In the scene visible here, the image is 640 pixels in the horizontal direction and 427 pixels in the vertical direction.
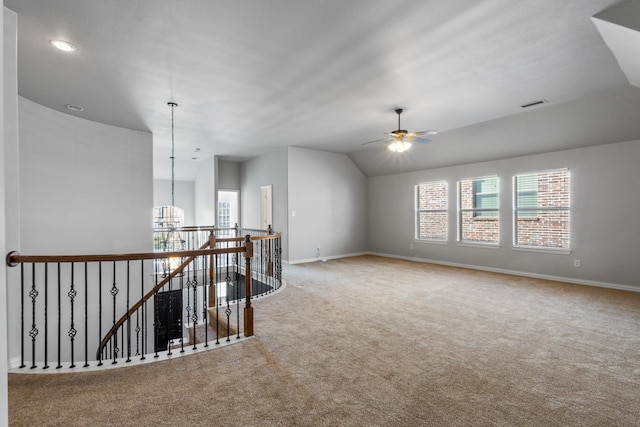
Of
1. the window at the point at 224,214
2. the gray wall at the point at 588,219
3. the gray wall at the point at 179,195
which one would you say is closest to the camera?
the gray wall at the point at 588,219

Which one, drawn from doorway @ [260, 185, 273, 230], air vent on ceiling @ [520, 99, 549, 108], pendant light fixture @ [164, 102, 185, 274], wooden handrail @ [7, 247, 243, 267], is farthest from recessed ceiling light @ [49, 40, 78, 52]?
air vent on ceiling @ [520, 99, 549, 108]

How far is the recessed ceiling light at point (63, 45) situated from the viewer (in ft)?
10.3

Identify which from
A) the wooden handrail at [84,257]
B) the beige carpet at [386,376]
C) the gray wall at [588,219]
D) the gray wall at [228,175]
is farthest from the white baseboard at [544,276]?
the wooden handrail at [84,257]

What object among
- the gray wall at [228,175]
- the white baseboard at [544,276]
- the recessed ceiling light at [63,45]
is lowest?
the white baseboard at [544,276]

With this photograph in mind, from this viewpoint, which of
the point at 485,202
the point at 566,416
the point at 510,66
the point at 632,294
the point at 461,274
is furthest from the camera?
the point at 485,202

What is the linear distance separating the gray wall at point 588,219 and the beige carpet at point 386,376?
4.93ft

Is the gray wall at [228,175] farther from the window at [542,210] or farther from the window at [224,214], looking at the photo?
the window at [542,210]

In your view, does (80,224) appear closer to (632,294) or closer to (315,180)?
(315,180)

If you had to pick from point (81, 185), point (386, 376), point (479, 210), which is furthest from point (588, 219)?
point (81, 185)

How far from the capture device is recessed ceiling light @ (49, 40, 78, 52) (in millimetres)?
3135

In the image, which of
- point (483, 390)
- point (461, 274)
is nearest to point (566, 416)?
point (483, 390)

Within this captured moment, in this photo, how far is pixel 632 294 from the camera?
507 centimetres

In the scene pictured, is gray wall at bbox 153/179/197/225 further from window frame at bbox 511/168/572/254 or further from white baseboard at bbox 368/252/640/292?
window frame at bbox 511/168/572/254

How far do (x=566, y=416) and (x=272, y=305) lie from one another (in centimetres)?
342
